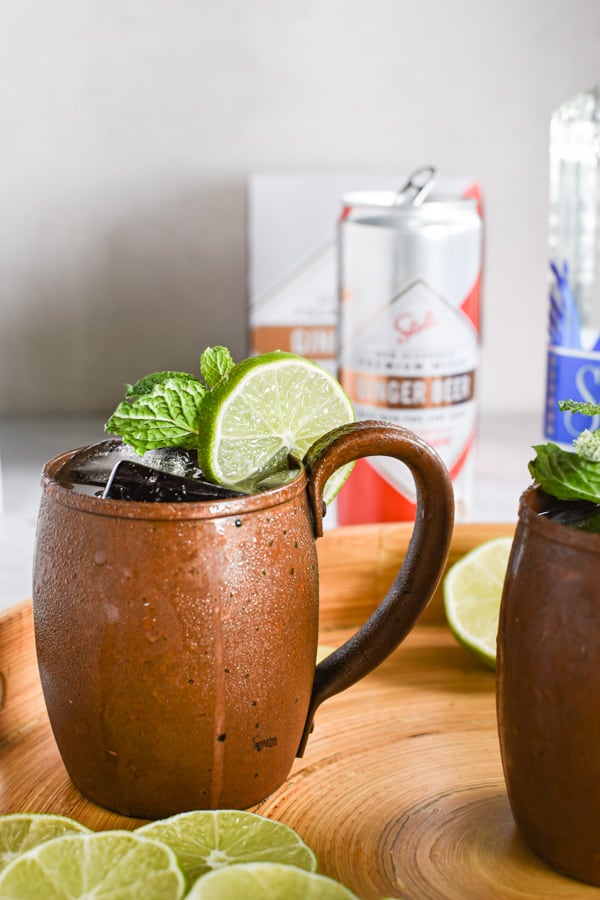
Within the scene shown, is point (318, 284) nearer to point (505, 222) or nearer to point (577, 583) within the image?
point (505, 222)

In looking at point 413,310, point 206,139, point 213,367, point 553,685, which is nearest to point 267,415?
point 213,367

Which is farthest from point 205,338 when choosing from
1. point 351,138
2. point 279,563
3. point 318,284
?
point 279,563

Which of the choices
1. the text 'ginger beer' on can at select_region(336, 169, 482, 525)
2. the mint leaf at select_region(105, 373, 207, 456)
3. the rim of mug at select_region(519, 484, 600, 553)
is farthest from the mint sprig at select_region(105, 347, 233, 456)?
the text 'ginger beer' on can at select_region(336, 169, 482, 525)

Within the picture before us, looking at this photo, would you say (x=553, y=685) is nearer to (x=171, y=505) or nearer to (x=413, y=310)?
(x=171, y=505)

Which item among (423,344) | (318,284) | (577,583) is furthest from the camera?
(318,284)

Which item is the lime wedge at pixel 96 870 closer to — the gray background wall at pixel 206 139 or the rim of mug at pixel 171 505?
the rim of mug at pixel 171 505
